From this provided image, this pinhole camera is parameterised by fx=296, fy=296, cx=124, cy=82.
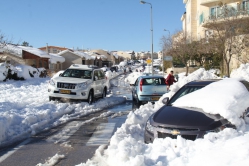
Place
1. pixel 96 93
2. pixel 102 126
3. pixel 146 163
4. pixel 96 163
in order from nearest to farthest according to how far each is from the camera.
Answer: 1. pixel 146 163
2. pixel 96 163
3. pixel 102 126
4. pixel 96 93

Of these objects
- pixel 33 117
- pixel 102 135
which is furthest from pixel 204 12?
pixel 102 135

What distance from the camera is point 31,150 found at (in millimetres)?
6375

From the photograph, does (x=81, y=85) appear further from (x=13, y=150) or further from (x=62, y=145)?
(x=13, y=150)

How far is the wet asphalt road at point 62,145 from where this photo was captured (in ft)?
18.6

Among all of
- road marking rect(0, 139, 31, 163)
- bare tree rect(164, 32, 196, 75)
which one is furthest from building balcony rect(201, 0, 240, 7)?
road marking rect(0, 139, 31, 163)

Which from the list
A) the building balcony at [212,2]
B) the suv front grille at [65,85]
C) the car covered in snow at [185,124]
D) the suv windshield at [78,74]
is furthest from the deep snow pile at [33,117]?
the building balcony at [212,2]

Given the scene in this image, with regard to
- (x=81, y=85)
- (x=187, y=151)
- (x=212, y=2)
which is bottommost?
(x=187, y=151)

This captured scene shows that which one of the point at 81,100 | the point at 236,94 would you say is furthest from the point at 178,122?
the point at 81,100

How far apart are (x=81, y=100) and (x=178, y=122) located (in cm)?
901

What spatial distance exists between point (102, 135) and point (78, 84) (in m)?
5.91

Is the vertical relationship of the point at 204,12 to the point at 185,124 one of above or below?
above

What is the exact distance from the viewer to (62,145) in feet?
22.1

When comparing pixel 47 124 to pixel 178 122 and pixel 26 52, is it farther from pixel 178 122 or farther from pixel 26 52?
pixel 26 52

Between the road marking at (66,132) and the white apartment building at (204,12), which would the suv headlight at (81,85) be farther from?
the white apartment building at (204,12)
